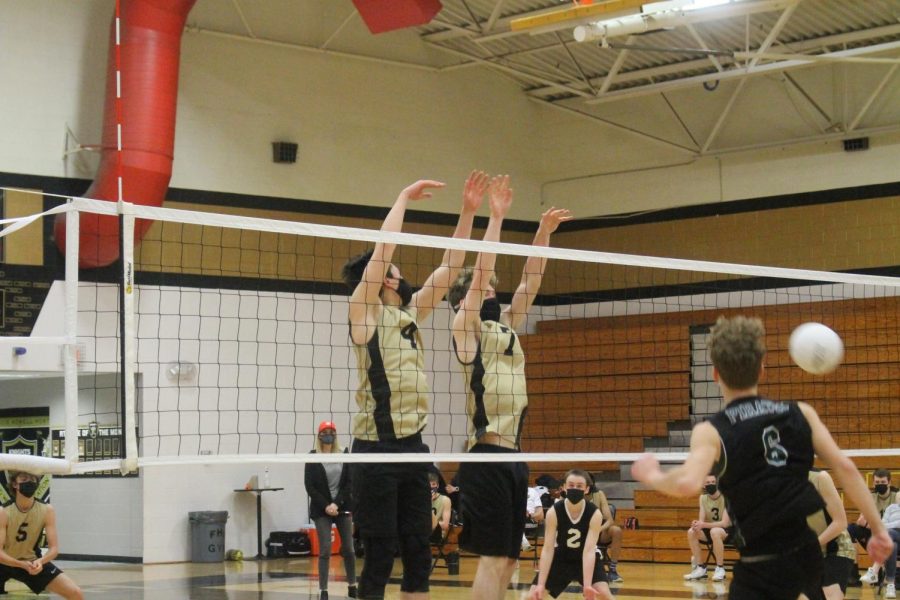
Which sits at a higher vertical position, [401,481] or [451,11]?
[451,11]

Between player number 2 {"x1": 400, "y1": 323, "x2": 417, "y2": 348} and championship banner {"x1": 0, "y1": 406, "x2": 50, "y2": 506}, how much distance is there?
47.1 ft

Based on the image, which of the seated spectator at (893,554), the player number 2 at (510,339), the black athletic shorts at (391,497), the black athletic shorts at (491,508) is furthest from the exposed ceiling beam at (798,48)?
the black athletic shorts at (391,497)

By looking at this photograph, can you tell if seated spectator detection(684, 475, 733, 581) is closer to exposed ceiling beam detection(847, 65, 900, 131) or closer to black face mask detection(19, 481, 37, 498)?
exposed ceiling beam detection(847, 65, 900, 131)

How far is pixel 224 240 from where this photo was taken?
1847 cm

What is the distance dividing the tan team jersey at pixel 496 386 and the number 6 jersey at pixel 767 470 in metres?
2.54

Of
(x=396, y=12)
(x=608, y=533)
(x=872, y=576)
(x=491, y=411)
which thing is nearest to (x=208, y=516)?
(x=608, y=533)

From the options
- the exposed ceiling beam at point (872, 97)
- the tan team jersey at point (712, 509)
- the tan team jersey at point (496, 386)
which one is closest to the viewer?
the tan team jersey at point (496, 386)

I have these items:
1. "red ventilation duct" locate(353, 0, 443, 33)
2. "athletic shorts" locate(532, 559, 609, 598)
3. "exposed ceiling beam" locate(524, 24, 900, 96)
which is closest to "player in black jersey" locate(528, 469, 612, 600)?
"athletic shorts" locate(532, 559, 609, 598)

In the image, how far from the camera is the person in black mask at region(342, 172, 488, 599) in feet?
21.0

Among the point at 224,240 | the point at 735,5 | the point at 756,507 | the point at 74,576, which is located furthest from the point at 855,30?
the point at 756,507

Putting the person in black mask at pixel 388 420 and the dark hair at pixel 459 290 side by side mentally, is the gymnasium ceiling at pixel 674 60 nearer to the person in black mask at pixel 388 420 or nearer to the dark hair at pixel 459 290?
the dark hair at pixel 459 290

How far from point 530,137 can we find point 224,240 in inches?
256

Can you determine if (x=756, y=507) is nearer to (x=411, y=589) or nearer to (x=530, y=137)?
(x=411, y=589)

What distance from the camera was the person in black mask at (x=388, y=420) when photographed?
21.0 feet
